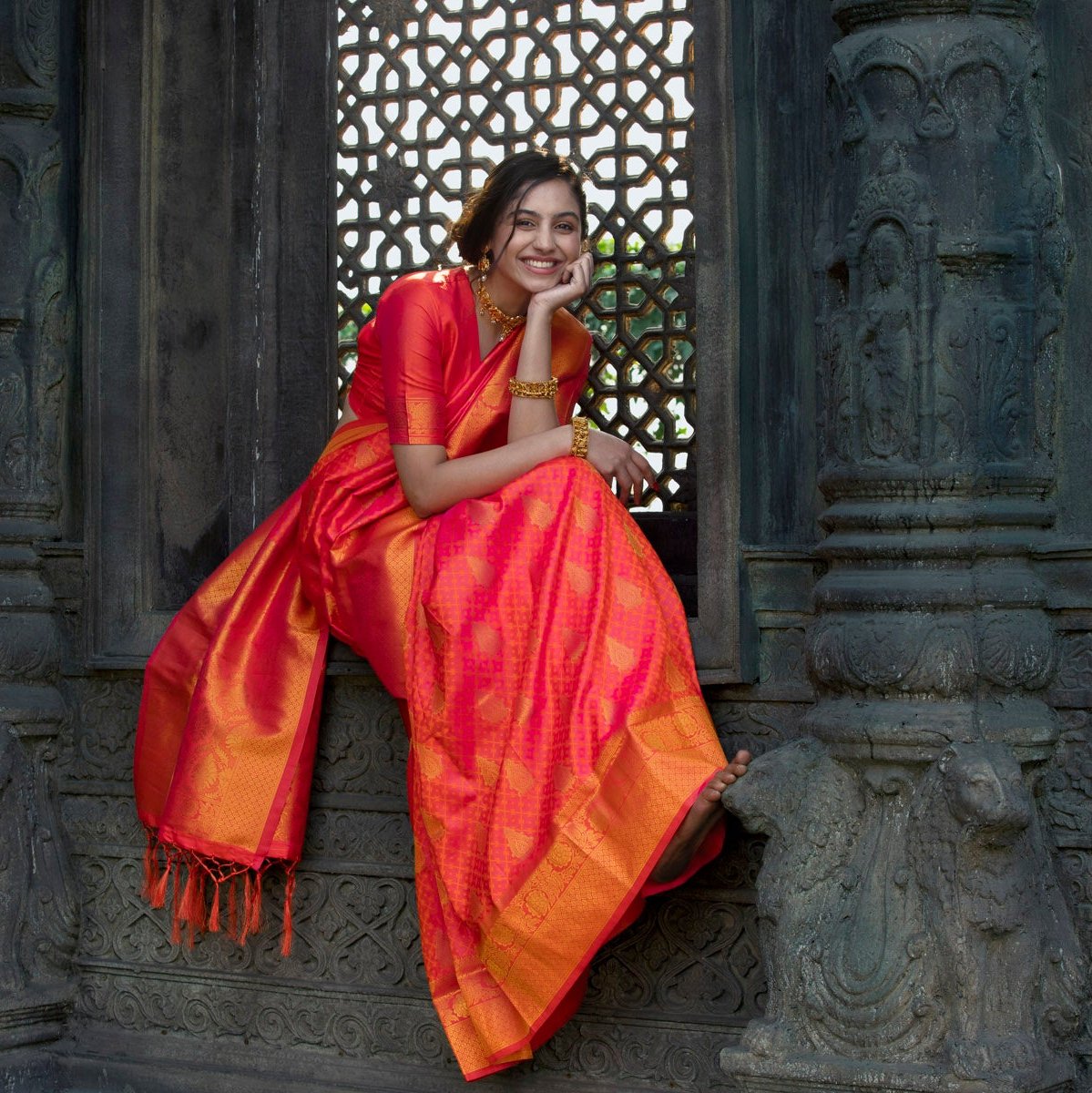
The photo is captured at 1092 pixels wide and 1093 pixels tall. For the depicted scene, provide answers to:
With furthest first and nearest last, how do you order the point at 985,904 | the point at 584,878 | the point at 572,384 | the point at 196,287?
the point at 196,287
the point at 572,384
the point at 584,878
the point at 985,904

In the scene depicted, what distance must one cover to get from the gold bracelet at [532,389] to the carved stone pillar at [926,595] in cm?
67

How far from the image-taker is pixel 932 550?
3834 mm

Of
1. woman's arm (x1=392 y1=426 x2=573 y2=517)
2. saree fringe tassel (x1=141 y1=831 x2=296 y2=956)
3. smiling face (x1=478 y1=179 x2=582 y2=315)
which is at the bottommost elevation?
saree fringe tassel (x1=141 y1=831 x2=296 y2=956)

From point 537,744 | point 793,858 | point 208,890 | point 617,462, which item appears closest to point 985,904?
point 793,858

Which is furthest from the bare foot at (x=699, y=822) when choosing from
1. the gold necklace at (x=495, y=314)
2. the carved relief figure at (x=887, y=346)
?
the gold necklace at (x=495, y=314)

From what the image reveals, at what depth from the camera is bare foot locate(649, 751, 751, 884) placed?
13.0 feet

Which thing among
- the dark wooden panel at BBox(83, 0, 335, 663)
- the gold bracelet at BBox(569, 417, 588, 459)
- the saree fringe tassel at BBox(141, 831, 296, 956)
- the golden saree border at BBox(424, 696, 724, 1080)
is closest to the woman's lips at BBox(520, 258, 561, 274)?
the gold bracelet at BBox(569, 417, 588, 459)

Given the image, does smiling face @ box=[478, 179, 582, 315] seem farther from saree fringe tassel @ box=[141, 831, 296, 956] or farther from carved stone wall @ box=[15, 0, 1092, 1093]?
saree fringe tassel @ box=[141, 831, 296, 956]

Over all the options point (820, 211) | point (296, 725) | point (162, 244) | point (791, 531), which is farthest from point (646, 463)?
point (162, 244)

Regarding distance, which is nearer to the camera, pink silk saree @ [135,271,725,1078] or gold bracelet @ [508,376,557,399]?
pink silk saree @ [135,271,725,1078]

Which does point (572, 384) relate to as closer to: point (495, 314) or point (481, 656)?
point (495, 314)

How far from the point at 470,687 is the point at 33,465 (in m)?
1.59

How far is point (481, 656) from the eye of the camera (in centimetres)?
414

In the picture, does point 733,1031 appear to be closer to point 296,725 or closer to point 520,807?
point 520,807
